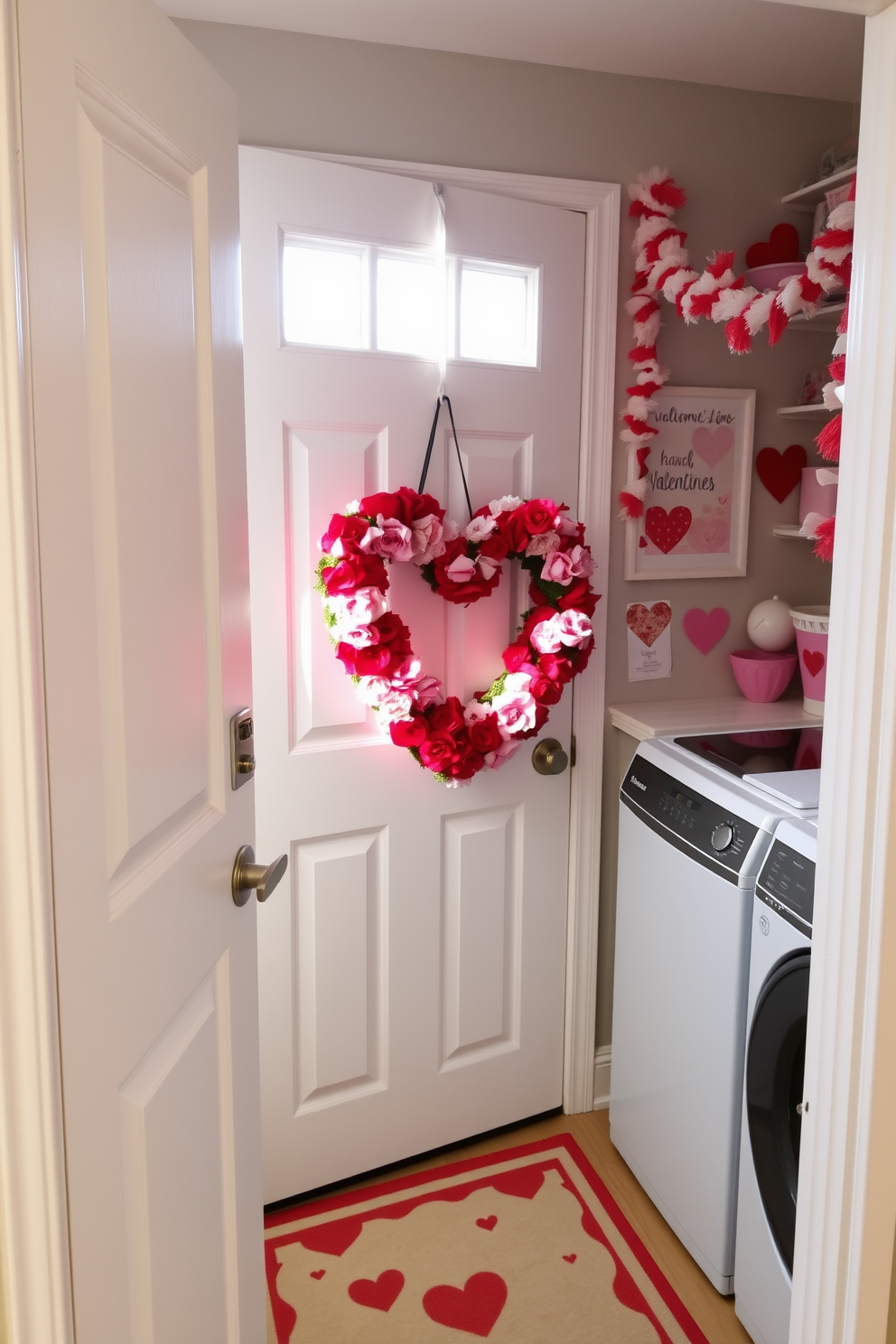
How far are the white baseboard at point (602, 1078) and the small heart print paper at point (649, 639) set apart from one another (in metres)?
0.95

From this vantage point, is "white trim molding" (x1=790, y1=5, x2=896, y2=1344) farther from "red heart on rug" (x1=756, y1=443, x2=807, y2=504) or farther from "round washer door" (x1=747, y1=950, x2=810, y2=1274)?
"red heart on rug" (x1=756, y1=443, x2=807, y2=504)

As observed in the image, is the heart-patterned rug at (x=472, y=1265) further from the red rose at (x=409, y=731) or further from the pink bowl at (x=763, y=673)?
the pink bowl at (x=763, y=673)

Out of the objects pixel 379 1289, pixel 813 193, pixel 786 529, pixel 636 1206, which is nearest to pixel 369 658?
pixel 786 529

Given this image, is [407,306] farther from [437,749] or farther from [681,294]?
[437,749]

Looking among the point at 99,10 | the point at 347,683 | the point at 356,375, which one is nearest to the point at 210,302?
the point at 99,10

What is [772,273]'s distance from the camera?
212cm

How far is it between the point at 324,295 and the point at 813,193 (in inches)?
45.2

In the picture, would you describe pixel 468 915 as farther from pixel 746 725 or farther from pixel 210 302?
pixel 210 302

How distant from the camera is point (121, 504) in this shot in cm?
91

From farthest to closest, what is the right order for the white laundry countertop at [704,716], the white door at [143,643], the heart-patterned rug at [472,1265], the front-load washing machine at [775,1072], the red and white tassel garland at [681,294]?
1. the white laundry countertop at [704,716]
2. the heart-patterned rug at [472,1265]
3. the red and white tassel garland at [681,294]
4. the front-load washing machine at [775,1072]
5. the white door at [143,643]

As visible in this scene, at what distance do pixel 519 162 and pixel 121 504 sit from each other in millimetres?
1533

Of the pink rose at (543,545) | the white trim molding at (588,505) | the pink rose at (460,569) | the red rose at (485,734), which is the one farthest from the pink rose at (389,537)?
the white trim molding at (588,505)

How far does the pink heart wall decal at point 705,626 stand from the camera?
238cm

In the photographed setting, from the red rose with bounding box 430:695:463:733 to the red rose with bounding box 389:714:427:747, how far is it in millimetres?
29
